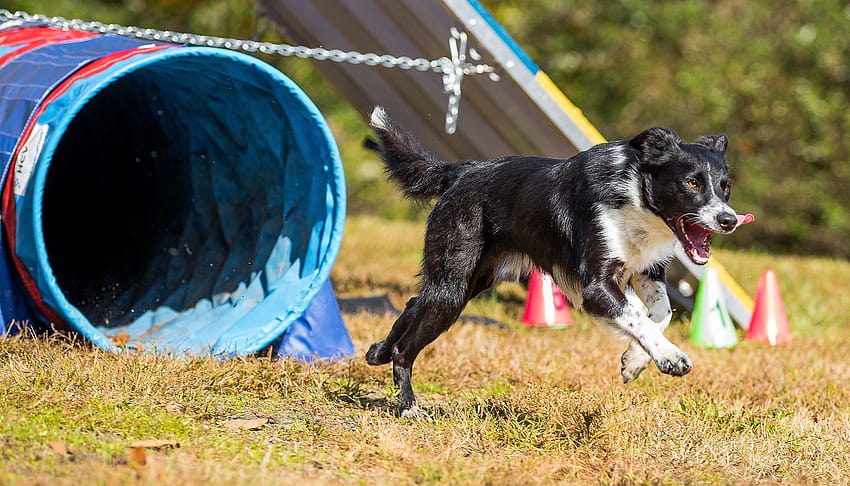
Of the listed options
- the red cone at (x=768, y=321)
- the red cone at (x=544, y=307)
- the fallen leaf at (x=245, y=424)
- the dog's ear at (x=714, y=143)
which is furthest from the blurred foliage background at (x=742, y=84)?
the fallen leaf at (x=245, y=424)

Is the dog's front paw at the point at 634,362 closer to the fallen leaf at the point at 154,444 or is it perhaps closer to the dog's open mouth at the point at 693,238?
the dog's open mouth at the point at 693,238

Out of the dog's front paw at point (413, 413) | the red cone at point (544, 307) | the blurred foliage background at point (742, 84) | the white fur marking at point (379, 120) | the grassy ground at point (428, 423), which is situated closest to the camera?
the grassy ground at point (428, 423)

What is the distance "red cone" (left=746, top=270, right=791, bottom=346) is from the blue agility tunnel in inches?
114

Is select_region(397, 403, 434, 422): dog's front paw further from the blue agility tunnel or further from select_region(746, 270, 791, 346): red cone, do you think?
select_region(746, 270, 791, 346): red cone

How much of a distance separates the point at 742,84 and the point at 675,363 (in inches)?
401

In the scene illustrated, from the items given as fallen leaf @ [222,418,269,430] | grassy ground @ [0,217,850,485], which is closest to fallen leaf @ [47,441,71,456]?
grassy ground @ [0,217,850,485]

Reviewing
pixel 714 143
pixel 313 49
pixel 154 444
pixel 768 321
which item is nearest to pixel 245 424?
pixel 154 444

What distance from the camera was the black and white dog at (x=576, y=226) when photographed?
3.89 m

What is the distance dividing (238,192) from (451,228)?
211 centimetres

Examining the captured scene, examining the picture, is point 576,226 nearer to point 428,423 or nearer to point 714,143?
point 714,143

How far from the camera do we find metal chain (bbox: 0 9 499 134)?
5.45 metres

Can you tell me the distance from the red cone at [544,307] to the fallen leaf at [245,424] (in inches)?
130

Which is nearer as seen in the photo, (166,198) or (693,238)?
(693,238)

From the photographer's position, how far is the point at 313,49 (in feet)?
19.1
